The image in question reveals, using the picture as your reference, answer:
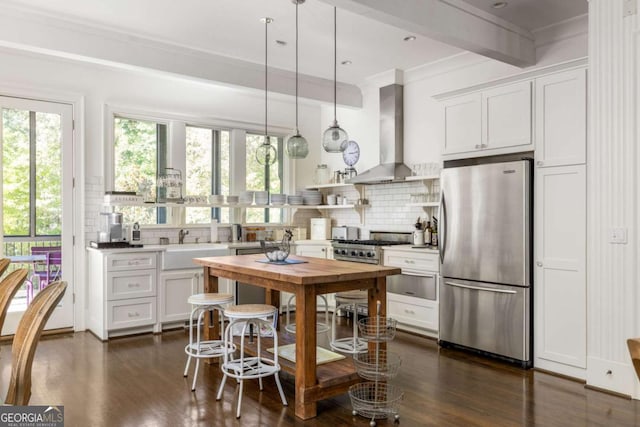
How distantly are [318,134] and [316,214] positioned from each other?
1.25 m

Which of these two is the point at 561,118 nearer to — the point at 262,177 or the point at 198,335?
the point at 198,335

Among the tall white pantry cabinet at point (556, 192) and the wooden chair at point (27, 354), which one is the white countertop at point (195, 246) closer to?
the tall white pantry cabinet at point (556, 192)

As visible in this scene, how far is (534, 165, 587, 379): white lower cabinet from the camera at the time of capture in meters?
3.86

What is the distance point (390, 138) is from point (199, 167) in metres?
2.56

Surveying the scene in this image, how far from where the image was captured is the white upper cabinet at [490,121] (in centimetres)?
425

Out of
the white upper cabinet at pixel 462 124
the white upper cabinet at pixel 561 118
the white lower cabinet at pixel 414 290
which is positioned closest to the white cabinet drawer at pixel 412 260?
the white lower cabinet at pixel 414 290

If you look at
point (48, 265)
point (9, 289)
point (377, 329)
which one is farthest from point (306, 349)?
point (48, 265)

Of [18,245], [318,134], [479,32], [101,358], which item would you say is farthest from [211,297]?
[318,134]

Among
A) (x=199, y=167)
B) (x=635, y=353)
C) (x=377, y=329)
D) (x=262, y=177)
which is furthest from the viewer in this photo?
(x=262, y=177)

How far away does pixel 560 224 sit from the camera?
13.1 feet

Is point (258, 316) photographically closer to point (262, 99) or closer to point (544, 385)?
point (544, 385)

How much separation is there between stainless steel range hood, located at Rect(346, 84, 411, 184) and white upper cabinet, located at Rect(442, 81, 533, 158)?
1079mm

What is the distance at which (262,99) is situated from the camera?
6.75 metres

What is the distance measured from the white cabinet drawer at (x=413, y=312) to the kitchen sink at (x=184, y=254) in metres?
2.09
